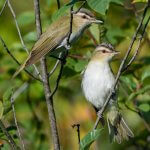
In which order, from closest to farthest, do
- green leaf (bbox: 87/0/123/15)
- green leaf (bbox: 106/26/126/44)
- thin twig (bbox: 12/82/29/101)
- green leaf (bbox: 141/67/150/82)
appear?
green leaf (bbox: 87/0/123/15)
green leaf (bbox: 141/67/150/82)
green leaf (bbox: 106/26/126/44)
thin twig (bbox: 12/82/29/101)

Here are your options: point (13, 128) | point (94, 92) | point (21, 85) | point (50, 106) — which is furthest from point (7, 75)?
point (50, 106)

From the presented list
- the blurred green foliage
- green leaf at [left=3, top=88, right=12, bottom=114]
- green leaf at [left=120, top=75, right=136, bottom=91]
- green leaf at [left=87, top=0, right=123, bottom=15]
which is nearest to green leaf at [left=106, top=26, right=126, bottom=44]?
the blurred green foliage

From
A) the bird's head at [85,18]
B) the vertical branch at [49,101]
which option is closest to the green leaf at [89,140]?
the vertical branch at [49,101]

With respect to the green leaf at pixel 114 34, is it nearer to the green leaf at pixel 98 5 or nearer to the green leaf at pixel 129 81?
the green leaf at pixel 129 81

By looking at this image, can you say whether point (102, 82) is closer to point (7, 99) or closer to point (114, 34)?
point (114, 34)


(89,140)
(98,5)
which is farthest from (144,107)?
(98,5)

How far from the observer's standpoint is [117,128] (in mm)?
5867

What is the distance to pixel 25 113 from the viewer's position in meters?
7.18

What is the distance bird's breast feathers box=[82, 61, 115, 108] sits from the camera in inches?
221

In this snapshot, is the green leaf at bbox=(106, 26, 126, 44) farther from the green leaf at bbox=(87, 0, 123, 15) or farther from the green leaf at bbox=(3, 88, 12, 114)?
the green leaf at bbox=(87, 0, 123, 15)

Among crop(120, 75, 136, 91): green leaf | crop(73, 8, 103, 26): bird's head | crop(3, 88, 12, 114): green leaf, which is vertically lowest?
crop(120, 75, 136, 91): green leaf

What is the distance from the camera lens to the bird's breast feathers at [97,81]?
5610 millimetres

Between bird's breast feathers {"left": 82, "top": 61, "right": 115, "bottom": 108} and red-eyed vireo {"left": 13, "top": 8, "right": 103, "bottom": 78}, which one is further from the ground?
red-eyed vireo {"left": 13, "top": 8, "right": 103, "bottom": 78}

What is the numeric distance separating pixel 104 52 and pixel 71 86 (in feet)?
5.41
